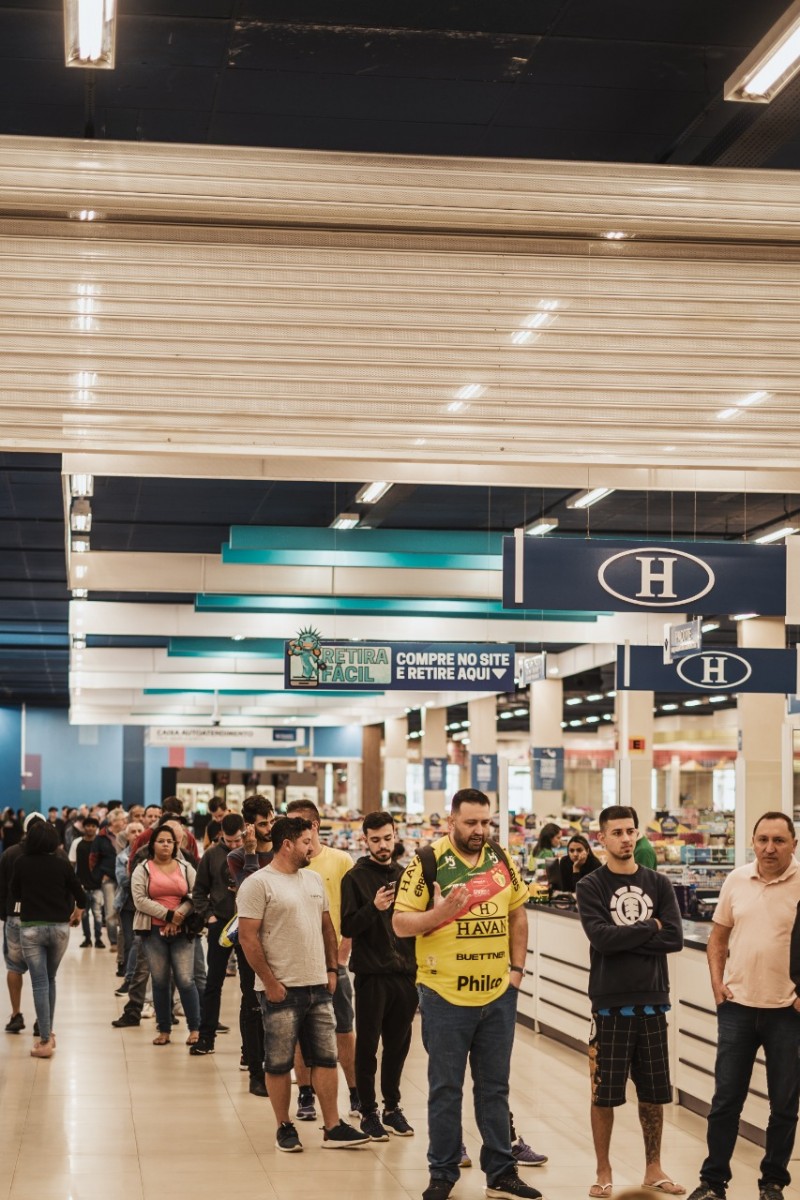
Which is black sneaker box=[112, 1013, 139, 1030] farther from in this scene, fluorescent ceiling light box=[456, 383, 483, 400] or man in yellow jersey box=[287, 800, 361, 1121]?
fluorescent ceiling light box=[456, 383, 483, 400]

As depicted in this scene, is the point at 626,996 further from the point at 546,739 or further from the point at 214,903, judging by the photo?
the point at 546,739

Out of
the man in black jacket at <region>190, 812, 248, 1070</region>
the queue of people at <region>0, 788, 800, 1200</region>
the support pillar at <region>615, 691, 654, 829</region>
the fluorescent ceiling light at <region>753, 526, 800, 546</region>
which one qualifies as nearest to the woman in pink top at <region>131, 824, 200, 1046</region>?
the man in black jacket at <region>190, 812, 248, 1070</region>

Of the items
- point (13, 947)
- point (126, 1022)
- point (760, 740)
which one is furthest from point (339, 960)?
point (760, 740)

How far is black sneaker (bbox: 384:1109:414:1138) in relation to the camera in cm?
755

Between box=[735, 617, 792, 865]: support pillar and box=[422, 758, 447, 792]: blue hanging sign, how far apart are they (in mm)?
15023

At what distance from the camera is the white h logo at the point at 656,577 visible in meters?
9.57

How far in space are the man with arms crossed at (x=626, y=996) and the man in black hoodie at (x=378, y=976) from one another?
1.39 metres

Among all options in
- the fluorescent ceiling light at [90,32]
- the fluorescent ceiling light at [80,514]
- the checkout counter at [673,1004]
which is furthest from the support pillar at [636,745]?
the fluorescent ceiling light at [90,32]

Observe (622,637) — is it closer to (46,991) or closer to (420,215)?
(46,991)

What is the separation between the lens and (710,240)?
19.5 feet

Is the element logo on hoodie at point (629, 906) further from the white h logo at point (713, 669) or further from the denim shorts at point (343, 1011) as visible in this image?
the white h logo at point (713, 669)

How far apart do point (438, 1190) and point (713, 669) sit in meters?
8.19

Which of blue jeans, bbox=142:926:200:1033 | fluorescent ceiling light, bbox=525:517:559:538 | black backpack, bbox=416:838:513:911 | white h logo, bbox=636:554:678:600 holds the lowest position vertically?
blue jeans, bbox=142:926:200:1033

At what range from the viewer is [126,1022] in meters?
11.3
